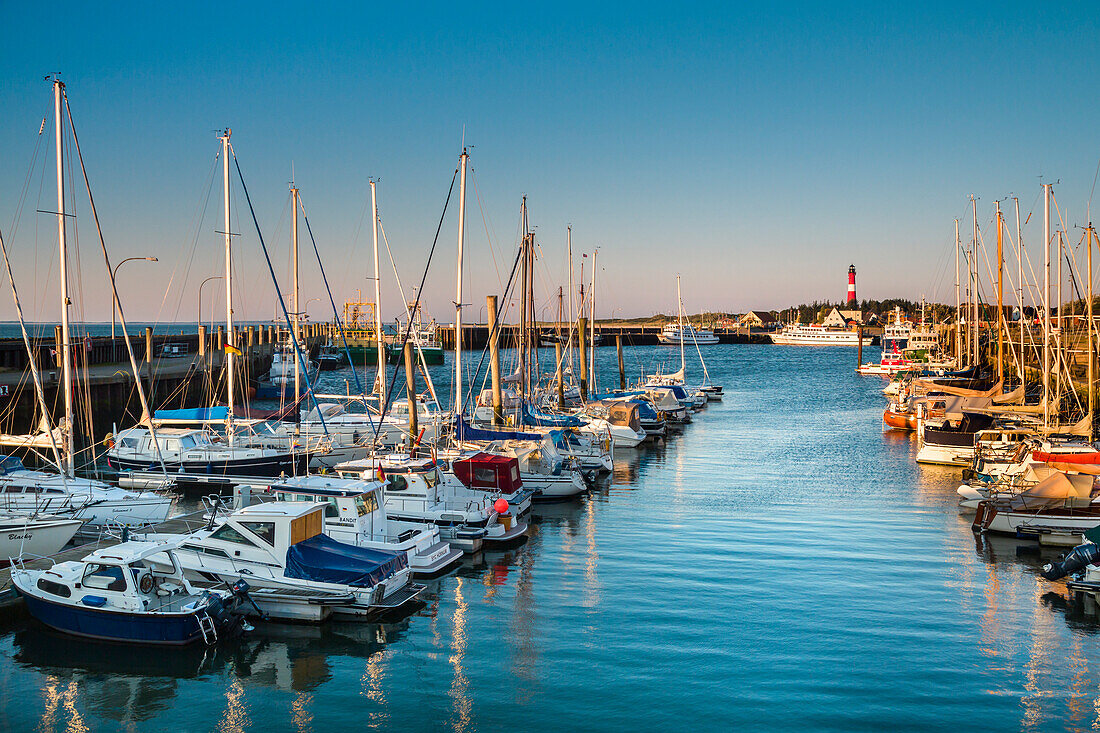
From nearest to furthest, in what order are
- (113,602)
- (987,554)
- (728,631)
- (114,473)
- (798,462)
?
(113,602) → (728,631) → (987,554) → (114,473) → (798,462)

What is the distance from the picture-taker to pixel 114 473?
98.3 feet

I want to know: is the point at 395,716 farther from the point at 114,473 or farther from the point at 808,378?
the point at 808,378

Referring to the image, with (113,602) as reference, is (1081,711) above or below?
below

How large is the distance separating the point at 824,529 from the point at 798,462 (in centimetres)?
1412

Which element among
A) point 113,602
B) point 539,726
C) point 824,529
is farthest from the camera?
point 824,529

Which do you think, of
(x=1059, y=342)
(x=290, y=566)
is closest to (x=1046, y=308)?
(x=1059, y=342)

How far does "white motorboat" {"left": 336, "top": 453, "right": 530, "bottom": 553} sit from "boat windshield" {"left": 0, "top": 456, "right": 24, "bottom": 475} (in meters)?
9.68

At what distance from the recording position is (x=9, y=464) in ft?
84.5

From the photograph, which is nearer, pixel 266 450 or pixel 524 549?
pixel 524 549

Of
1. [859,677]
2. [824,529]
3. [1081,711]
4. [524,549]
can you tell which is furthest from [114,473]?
[1081,711]

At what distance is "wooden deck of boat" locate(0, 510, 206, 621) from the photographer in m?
16.3

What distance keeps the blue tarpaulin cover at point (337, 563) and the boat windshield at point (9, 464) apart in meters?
12.2

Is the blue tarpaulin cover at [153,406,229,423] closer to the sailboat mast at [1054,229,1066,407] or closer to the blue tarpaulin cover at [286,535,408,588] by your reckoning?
the blue tarpaulin cover at [286,535,408,588]

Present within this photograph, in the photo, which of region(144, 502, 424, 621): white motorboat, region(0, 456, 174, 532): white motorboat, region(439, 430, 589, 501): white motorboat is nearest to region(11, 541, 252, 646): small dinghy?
region(144, 502, 424, 621): white motorboat
